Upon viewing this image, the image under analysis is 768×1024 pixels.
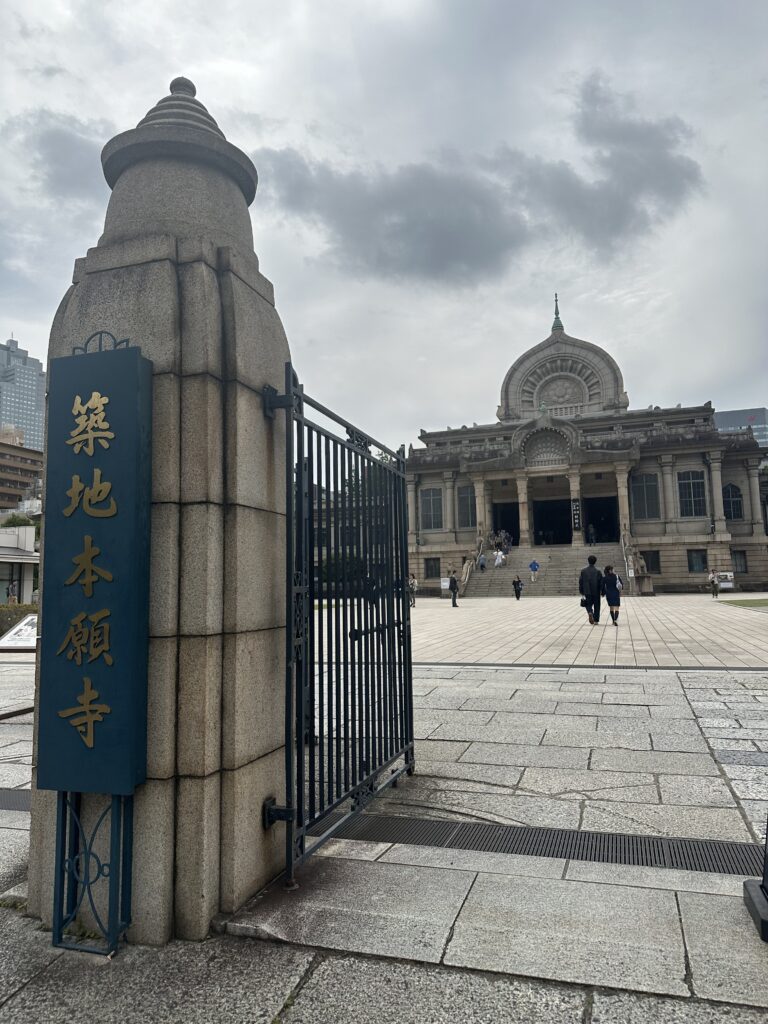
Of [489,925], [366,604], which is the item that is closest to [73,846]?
[489,925]

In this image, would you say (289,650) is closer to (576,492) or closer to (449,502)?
(576,492)

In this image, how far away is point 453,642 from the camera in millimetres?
15453

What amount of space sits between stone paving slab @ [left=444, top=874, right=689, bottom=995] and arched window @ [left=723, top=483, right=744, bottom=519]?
4825 centimetres

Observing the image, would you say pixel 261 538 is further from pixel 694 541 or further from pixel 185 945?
pixel 694 541

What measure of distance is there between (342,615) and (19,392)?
204661mm

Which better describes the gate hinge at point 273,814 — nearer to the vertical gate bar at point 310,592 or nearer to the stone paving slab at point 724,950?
the vertical gate bar at point 310,592

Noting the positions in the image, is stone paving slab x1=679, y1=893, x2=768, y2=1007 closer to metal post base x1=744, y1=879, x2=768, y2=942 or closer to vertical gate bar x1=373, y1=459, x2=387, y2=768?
metal post base x1=744, y1=879, x2=768, y2=942

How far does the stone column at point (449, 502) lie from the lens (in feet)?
165

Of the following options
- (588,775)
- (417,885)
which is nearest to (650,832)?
(588,775)

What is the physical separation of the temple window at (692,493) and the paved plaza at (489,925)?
41.6 meters

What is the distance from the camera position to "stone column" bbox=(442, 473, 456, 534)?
5022 cm

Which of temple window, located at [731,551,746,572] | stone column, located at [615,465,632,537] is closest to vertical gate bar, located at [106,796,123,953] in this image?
stone column, located at [615,465,632,537]

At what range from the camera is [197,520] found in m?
3.29

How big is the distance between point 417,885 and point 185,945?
3.58 ft
